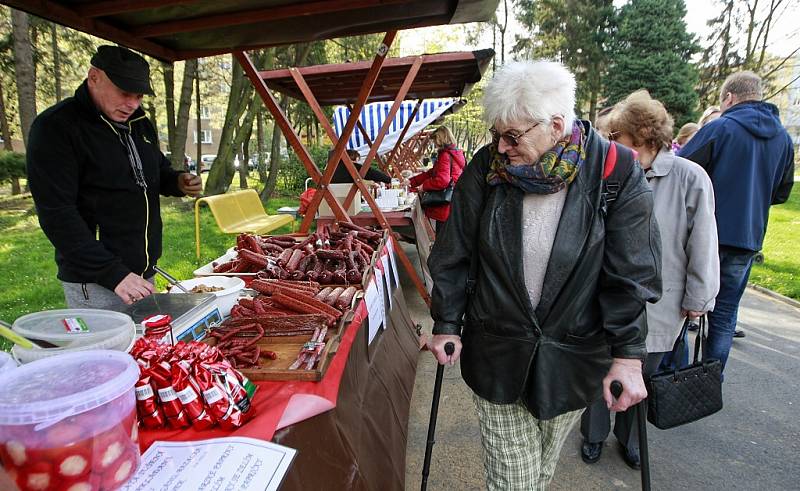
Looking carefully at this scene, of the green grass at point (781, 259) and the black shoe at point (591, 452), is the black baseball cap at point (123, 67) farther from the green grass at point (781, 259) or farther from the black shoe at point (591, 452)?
the green grass at point (781, 259)

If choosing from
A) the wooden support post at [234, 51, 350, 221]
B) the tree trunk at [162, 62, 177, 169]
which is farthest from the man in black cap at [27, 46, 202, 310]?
the tree trunk at [162, 62, 177, 169]

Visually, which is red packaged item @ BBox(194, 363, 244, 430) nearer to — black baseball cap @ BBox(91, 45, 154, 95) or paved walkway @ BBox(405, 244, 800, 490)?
black baseball cap @ BBox(91, 45, 154, 95)

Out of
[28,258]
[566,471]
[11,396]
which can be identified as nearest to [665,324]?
[566,471]

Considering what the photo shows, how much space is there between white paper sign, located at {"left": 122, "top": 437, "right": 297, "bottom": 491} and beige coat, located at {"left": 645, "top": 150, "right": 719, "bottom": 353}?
2.39 metres

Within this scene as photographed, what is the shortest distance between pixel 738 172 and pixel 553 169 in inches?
101

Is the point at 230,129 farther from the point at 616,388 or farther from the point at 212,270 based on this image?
the point at 616,388

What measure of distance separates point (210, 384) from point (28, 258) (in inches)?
323

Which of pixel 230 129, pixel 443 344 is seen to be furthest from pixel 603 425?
pixel 230 129

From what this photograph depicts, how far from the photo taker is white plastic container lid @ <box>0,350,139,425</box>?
0.89 meters

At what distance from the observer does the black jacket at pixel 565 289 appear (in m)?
1.81

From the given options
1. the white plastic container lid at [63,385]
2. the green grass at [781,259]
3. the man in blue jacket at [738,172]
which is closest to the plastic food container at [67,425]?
the white plastic container lid at [63,385]

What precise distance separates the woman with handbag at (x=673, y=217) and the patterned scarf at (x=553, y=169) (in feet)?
Result: 3.17

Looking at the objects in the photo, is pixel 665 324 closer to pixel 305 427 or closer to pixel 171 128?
pixel 305 427

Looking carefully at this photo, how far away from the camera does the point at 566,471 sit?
2980mm
